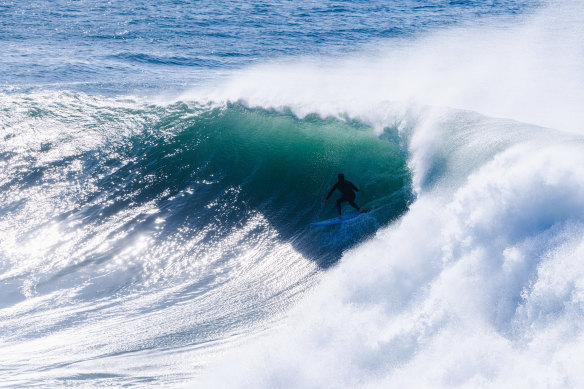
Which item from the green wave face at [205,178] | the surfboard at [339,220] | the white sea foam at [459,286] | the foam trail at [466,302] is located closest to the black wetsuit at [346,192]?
the surfboard at [339,220]

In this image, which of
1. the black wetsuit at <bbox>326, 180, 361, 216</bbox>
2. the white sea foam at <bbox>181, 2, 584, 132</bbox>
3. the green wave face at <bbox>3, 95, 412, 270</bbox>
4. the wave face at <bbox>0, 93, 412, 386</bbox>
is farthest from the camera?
the white sea foam at <bbox>181, 2, 584, 132</bbox>

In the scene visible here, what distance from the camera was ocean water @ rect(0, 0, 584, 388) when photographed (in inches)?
229

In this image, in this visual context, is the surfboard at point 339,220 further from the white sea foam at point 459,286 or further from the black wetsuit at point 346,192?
the white sea foam at point 459,286

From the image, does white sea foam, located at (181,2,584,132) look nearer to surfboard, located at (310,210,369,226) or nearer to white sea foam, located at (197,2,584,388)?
white sea foam, located at (197,2,584,388)

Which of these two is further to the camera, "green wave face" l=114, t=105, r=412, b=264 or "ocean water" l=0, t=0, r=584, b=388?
"green wave face" l=114, t=105, r=412, b=264

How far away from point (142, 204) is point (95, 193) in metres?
1.09

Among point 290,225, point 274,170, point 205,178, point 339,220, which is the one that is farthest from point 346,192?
point 205,178

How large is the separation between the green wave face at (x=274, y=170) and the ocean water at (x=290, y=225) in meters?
0.05

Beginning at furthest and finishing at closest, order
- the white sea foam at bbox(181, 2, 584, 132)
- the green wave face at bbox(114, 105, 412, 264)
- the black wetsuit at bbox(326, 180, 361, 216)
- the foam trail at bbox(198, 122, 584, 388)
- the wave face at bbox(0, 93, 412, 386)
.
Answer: the white sea foam at bbox(181, 2, 584, 132) < the green wave face at bbox(114, 105, 412, 264) < the black wetsuit at bbox(326, 180, 361, 216) < the wave face at bbox(0, 93, 412, 386) < the foam trail at bbox(198, 122, 584, 388)

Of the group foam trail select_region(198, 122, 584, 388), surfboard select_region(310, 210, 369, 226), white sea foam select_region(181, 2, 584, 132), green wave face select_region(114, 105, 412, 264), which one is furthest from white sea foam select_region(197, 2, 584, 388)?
white sea foam select_region(181, 2, 584, 132)

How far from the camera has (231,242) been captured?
9.00 m

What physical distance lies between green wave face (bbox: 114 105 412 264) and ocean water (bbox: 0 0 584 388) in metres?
0.05

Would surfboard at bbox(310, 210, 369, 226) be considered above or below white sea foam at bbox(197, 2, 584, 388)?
below

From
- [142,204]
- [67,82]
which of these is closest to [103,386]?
[142,204]
